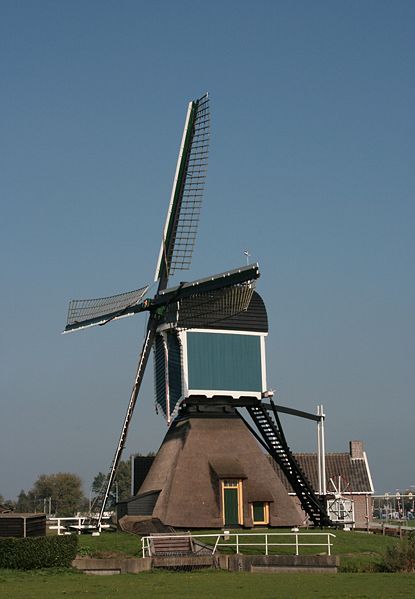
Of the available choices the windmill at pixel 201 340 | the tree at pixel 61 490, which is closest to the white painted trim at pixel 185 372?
the windmill at pixel 201 340

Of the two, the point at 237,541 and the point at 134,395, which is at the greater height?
the point at 134,395

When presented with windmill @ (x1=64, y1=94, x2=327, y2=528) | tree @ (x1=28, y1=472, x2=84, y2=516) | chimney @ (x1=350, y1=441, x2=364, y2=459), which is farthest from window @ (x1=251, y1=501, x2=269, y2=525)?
tree @ (x1=28, y1=472, x2=84, y2=516)

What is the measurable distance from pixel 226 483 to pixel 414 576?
1515cm

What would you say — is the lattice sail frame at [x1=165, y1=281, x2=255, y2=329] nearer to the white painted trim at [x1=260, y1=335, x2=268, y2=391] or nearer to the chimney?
the white painted trim at [x1=260, y1=335, x2=268, y2=391]

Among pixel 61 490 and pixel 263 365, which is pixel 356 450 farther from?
pixel 61 490

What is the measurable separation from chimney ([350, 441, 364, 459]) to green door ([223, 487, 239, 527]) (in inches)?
934

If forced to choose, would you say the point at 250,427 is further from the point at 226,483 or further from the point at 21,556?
the point at 21,556

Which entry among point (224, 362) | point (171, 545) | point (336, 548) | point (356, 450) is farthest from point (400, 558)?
point (356, 450)

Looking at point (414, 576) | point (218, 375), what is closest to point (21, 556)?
point (414, 576)

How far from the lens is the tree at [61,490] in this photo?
128375 millimetres

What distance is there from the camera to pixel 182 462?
4312 centimetres

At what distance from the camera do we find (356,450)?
6531 cm

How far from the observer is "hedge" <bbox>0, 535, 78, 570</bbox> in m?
31.4

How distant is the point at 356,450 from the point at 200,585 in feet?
134
